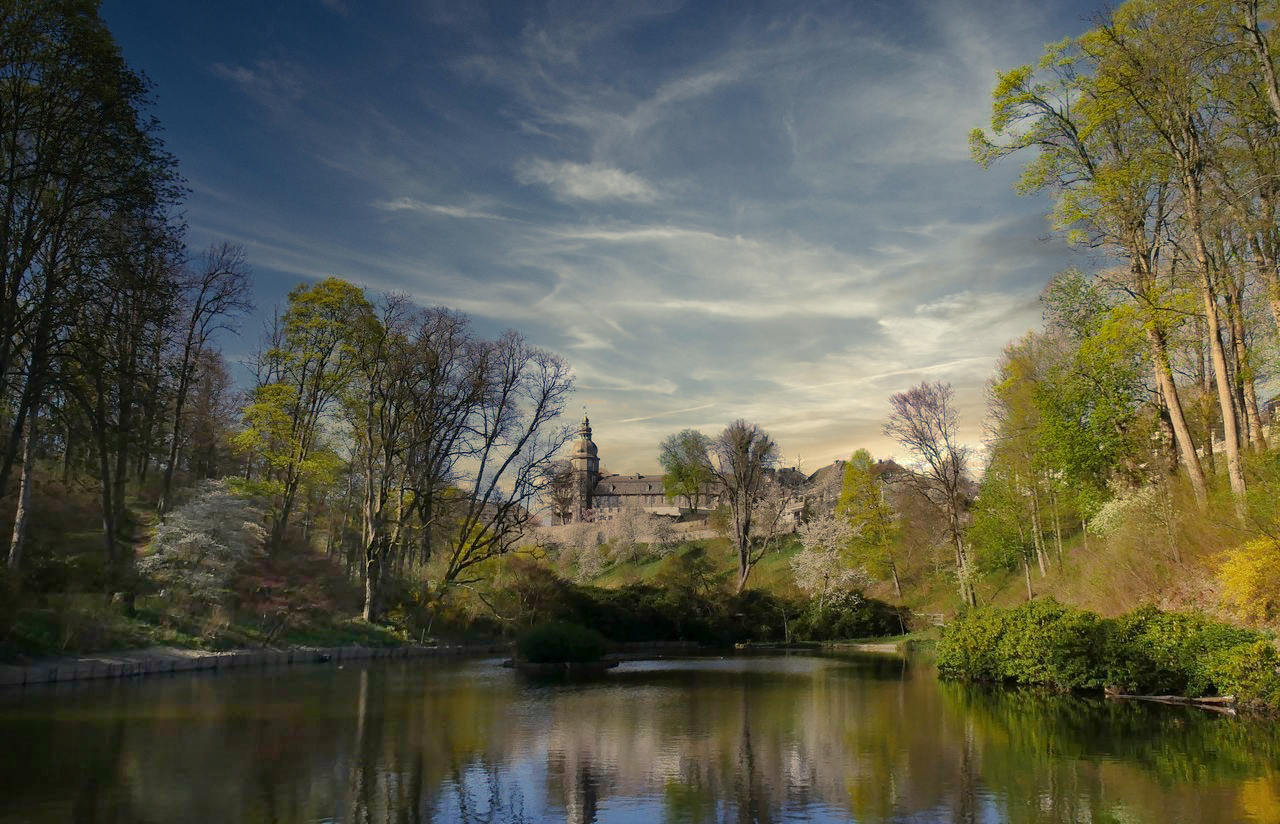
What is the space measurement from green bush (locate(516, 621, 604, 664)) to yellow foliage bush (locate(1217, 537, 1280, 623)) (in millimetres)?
17914

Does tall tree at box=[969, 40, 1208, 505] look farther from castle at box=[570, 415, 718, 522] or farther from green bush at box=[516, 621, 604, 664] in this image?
castle at box=[570, 415, 718, 522]

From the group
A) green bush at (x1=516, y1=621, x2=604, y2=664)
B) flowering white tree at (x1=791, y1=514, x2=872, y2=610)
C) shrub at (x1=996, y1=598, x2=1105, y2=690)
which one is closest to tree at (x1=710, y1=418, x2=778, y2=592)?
flowering white tree at (x1=791, y1=514, x2=872, y2=610)

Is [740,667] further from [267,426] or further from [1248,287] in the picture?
[267,426]

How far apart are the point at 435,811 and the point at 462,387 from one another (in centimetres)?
2631

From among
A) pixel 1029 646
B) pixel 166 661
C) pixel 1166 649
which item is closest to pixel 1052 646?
pixel 1029 646

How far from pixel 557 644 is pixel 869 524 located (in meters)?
27.3

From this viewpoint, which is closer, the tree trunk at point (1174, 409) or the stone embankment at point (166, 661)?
the stone embankment at point (166, 661)

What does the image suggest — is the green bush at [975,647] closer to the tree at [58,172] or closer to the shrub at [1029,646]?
the shrub at [1029,646]

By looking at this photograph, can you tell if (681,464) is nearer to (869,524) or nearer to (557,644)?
(869,524)

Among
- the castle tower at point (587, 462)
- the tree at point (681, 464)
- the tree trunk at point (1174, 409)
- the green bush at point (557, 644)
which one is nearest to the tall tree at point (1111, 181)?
the tree trunk at point (1174, 409)

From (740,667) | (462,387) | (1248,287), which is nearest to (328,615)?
(462,387)

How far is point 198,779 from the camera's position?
8.30m

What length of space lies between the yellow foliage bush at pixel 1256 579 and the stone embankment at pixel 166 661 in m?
21.7

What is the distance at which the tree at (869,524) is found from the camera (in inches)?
1833
